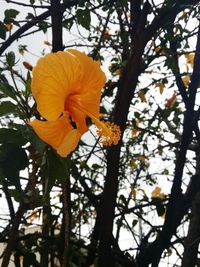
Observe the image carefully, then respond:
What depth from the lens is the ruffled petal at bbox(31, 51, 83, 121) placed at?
0.71m

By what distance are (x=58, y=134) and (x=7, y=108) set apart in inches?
5.1

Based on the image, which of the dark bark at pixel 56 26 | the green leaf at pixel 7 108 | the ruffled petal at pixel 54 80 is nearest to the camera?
the ruffled petal at pixel 54 80

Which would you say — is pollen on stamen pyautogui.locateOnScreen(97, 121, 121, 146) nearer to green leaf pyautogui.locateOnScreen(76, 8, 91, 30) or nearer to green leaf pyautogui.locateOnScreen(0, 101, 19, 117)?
green leaf pyautogui.locateOnScreen(0, 101, 19, 117)

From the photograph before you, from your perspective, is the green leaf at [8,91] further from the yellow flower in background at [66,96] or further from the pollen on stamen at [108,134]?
the pollen on stamen at [108,134]

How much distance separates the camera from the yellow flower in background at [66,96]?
0.72 meters

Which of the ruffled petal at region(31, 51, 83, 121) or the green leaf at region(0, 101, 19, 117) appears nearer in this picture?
the ruffled petal at region(31, 51, 83, 121)

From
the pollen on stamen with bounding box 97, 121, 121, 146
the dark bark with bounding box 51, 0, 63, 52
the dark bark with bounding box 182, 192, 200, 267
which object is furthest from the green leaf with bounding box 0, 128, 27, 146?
the dark bark with bounding box 182, 192, 200, 267

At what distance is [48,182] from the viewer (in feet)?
2.66

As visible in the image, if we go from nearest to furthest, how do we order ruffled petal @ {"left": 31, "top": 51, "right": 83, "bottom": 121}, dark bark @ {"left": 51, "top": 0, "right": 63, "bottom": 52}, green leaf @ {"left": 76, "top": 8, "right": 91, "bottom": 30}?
ruffled petal @ {"left": 31, "top": 51, "right": 83, "bottom": 121}, dark bark @ {"left": 51, "top": 0, "right": 63, "bottom": 52}, green leaf @ {"left": 76, "top": 8, "right": 91, "bottom": 30}

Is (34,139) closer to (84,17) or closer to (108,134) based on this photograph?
(108,134)

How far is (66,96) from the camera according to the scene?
0.83m

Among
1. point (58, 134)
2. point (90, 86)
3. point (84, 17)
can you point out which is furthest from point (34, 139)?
point (84, 17)

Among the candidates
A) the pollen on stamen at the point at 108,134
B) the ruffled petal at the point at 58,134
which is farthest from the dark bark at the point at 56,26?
the ruffled petal at the point at 58,134

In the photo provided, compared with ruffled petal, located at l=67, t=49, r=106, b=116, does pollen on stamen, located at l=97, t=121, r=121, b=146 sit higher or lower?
lower
